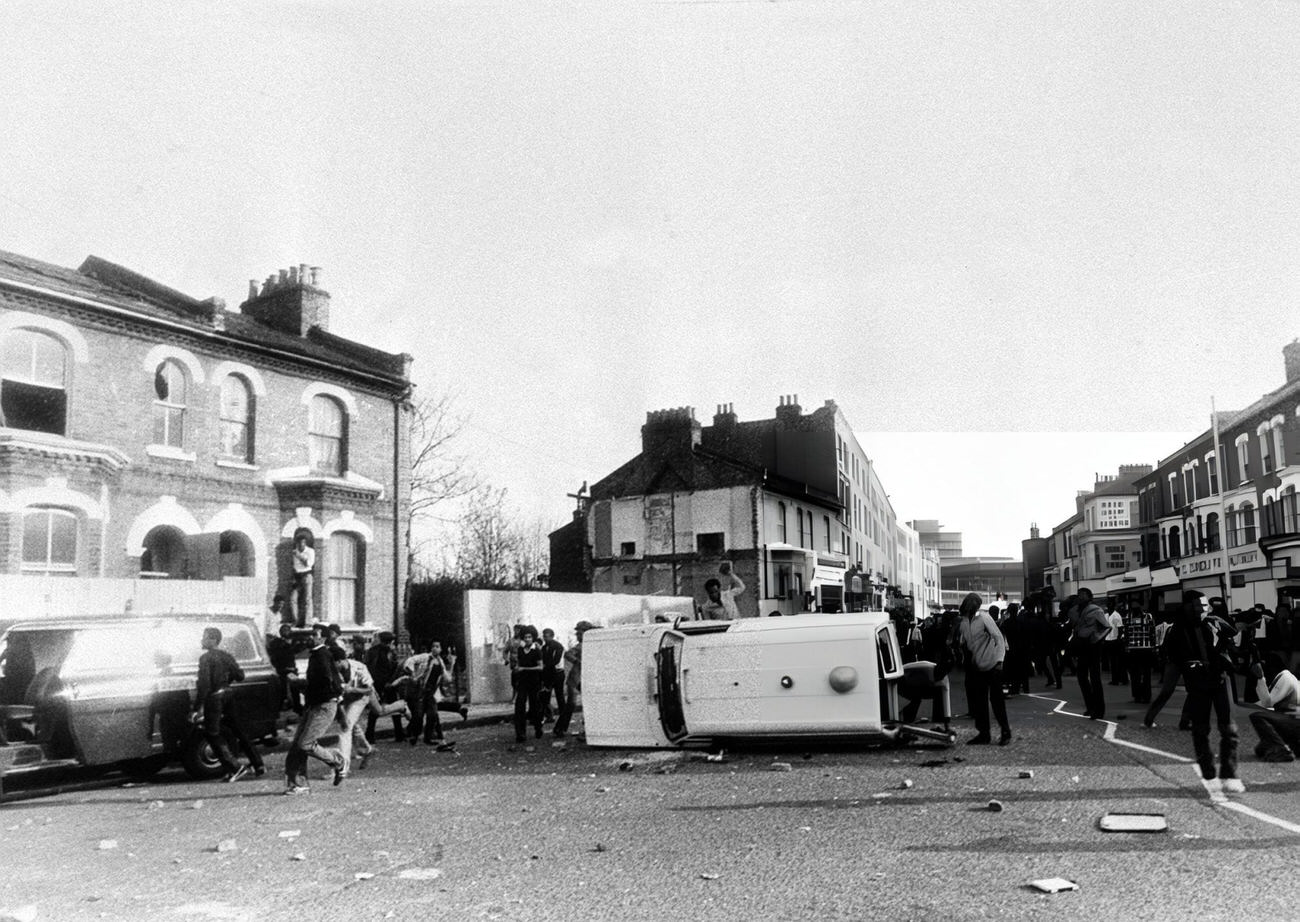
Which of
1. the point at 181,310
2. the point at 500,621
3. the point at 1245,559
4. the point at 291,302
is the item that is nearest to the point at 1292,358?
the point at 1245,559

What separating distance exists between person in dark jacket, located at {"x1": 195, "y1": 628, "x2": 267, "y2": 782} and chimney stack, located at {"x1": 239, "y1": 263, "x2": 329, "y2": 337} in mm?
13701

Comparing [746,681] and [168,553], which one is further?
[168,553]

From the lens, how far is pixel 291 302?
76.2 feet

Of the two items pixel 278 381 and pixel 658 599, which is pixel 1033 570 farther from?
pixel 278 381

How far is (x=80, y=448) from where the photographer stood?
53.5 feet

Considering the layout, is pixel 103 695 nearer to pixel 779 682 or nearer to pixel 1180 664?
pixel 779 682

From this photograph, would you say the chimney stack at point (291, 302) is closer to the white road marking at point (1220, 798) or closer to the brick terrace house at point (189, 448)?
the brick terrace house at point (189, 448)

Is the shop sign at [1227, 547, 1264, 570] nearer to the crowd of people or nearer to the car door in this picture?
the crowd of people

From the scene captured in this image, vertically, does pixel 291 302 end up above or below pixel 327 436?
above

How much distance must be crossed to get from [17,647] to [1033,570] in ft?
317

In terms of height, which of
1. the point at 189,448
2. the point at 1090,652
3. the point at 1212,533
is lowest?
the point at 1090,652

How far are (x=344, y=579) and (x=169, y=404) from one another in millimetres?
4999

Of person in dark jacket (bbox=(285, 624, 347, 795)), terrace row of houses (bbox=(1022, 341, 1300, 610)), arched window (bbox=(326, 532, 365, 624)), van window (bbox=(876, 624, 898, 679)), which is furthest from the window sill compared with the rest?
terrace row of houses (bbox=(1022, 341, 1300, 610))

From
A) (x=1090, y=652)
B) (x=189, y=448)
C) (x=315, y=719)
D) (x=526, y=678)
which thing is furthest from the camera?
(x=189, y=448)
